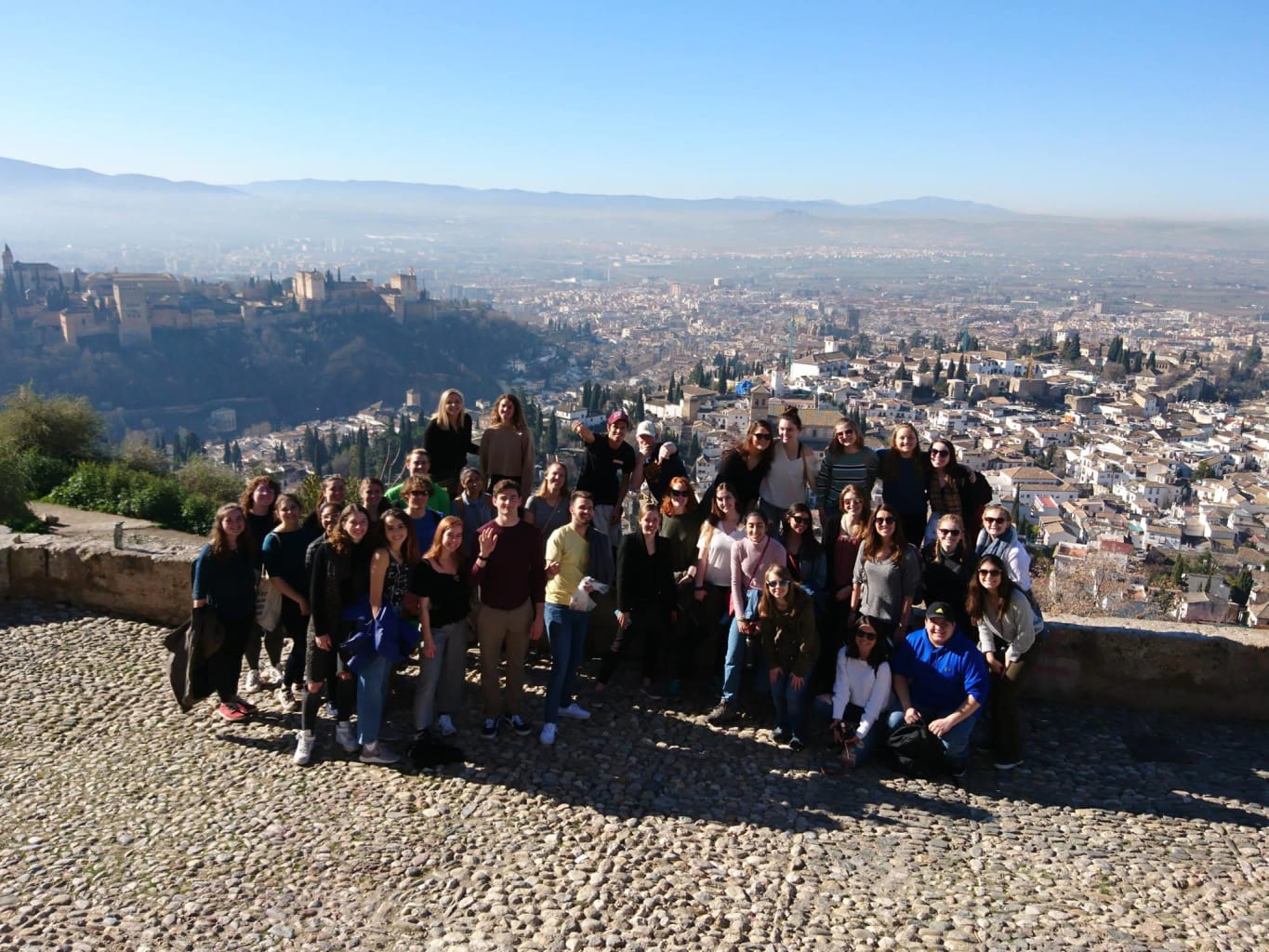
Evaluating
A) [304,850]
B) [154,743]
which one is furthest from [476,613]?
[154,743]

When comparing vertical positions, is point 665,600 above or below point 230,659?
above

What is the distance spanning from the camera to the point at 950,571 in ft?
14.7

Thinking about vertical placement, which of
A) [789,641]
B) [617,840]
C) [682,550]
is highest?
[682,550]

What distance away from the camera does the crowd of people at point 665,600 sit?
4.26 metres

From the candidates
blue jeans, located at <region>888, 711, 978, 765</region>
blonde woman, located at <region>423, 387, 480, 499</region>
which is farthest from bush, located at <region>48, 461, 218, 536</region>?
blue jeans, located at <region>888, 711, 978, 765</region>

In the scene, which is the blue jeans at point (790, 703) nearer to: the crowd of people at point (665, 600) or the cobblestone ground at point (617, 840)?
the crowd of people at point (665, 600)

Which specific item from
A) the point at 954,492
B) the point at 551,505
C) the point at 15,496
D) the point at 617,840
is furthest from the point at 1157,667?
the point at 15,496

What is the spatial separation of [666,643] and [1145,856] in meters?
2.29

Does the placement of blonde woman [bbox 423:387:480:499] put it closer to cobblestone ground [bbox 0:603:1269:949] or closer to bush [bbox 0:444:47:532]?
cobblestone ground [bbox 0:603:1269:949]

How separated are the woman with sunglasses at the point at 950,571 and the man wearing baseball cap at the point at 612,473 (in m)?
1.68

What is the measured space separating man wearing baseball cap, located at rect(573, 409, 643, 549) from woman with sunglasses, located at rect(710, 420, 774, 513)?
537 mm

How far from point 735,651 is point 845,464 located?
48.0 inches

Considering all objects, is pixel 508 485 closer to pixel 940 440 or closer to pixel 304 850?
pixel 304 850

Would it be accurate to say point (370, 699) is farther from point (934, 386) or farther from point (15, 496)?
point (934, 386)
